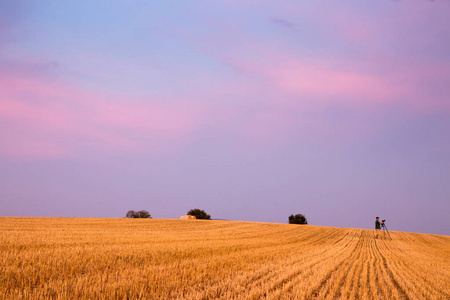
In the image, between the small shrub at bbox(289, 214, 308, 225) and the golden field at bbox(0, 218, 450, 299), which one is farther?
the small shrub at bbox(289, 214, 308, 225)

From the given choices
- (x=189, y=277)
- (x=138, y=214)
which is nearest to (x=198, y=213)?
(x=138, y=214)

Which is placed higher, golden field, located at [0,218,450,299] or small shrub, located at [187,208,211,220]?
golden field, located at [0,218,450,299]

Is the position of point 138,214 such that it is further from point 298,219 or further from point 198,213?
point 298,219

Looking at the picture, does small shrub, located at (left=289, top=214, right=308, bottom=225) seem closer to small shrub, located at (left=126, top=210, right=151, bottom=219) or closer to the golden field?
small shrub, located at (left=126, top=210, right=151, bottom=219)

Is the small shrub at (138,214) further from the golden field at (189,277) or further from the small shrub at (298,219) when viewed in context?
the golden field at (189,277)

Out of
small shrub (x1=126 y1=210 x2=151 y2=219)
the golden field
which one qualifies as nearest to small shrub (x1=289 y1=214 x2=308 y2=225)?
small shrub (x1=126 y1=210 x2=151 y2=219)

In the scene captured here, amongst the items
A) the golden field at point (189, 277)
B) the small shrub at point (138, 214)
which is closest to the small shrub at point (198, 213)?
the small shrub at point (138, 214)

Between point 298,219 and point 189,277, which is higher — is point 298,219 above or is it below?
below

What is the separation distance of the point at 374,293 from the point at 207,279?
437 centimetres

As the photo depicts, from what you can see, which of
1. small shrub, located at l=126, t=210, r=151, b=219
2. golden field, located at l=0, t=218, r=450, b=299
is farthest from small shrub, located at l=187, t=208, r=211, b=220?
golden field, located at l=0, t=218, r=450, b=299

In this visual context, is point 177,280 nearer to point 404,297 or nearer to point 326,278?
point 326,278

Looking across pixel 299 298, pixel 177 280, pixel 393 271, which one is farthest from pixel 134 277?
pixel 393 271

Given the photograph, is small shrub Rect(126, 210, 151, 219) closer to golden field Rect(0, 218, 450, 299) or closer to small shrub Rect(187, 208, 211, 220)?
small shrub Rect(187, 208, 211, 220)

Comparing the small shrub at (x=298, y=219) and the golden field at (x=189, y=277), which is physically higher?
the golden field at (x=189, y=277)
